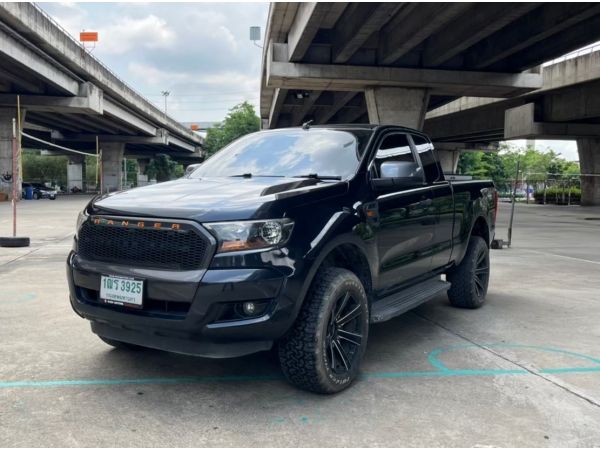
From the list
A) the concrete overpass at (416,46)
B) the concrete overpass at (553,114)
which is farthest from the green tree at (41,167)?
the concrete overpass at (416,46)

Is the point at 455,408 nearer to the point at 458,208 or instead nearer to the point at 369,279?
the point at 369,279

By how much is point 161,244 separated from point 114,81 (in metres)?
39.1

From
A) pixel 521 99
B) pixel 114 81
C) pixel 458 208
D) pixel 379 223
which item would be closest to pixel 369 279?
pixel 379 223

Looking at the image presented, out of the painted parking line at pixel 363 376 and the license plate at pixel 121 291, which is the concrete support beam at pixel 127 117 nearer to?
the painted parking line at pixel 363 376

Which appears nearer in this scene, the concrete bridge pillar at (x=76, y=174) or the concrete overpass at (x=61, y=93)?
the concrete overpass at (x=61, y=93)

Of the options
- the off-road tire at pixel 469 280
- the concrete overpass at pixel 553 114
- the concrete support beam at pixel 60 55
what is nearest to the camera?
the off-road tire at pixel 469 280

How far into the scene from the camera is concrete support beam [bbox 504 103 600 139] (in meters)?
27.9

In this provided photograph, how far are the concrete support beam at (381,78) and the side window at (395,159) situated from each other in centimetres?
1532

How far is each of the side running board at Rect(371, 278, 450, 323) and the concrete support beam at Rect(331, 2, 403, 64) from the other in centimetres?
1155

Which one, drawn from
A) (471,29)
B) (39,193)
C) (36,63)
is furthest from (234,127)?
(471,29)

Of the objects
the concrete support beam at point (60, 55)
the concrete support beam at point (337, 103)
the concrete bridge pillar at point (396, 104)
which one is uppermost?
the concrete support beam at point (60, 55)

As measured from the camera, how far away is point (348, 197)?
3.87m

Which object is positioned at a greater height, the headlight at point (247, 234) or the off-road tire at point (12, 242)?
the headlight at point (247, 234)

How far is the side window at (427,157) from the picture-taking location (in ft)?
17.3
